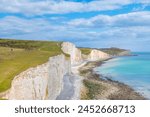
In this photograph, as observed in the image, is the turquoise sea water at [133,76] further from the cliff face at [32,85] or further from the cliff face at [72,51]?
the cliff face at [32,85]

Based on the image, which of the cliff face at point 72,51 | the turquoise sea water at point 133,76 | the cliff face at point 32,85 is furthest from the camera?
the cliff face at point 72,51

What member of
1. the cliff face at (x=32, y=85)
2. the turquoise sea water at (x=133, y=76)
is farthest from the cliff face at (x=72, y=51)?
the cliff face at (x=32, y=85)

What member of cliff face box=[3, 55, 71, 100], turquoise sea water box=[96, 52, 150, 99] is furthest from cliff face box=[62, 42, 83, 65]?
cliff face box=[3, 55, 71, 100]

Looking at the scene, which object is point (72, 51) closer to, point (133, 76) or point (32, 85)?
point (133, 76)

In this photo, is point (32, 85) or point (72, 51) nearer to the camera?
point (32, 85)

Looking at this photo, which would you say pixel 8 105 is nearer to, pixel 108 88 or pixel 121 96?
pixel 121 96

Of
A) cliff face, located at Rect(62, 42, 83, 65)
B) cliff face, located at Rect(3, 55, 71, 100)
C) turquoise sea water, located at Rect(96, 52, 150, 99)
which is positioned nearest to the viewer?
cliff face, located at Rect(3, 55, 71, 100)

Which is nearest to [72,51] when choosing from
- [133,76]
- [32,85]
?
[133,76]

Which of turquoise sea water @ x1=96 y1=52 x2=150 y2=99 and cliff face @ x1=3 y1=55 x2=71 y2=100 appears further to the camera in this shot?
turquoise sea water @ x1=96 y1=52 x2=150 y2=99

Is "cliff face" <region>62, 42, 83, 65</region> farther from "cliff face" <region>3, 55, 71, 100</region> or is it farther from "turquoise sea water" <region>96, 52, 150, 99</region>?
"cliff face" <region>3, 55, 71, 100</region>

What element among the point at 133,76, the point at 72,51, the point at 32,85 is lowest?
the point at 133,76

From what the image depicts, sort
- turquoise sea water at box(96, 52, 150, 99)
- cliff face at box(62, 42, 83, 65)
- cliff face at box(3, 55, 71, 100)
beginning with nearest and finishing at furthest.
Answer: cliff face at box(3, 55, 71, 100)
turquoise sea water at box(96, 52, 150, 99)
cliff face at box(62, 42, 83, 65)
